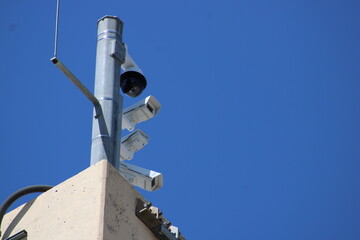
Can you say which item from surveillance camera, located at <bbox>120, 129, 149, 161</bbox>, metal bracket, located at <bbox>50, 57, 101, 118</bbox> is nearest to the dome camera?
surveillance camera, located at <bbox>120, 129, 149, 161</bbox>

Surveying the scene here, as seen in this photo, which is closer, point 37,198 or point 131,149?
point 37,198

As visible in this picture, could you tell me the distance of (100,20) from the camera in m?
8.21

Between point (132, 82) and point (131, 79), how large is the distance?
0.10 feet

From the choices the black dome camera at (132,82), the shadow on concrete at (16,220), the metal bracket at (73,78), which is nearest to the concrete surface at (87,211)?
the shadow on concrete at (16,220)

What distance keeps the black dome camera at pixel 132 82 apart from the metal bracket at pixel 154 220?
1.82m

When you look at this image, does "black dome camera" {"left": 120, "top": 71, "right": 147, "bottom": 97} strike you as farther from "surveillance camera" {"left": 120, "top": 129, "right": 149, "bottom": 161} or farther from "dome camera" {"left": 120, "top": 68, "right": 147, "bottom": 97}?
"surveillance camera" {"left": 120, "top": 129, "right": 149, "bottom": 161}

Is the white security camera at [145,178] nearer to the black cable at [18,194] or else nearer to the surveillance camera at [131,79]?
the surveillance camera at [131,79]

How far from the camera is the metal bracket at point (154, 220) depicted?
6.64 meters

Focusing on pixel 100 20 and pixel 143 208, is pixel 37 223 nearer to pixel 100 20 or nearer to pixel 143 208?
pixel 143 208

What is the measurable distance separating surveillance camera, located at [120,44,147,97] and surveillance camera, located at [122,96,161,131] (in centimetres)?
14

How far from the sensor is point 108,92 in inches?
297

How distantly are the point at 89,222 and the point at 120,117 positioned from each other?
170cm

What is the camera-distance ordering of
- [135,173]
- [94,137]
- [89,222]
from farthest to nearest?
[135,173]
[94,137]
[89,222]

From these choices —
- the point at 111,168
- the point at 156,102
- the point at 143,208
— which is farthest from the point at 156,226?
the point at 156,102
